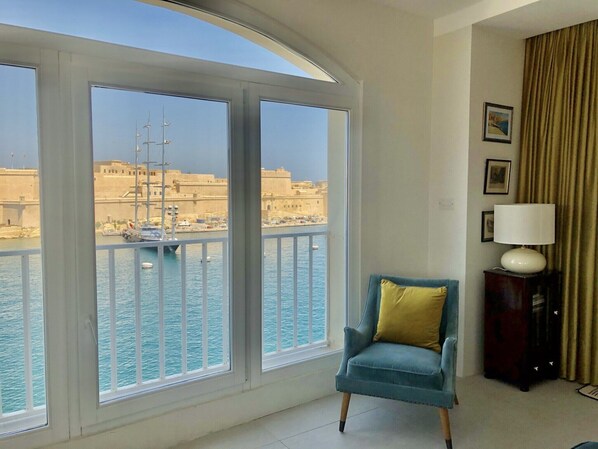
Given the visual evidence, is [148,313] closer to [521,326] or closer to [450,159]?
[450,159]

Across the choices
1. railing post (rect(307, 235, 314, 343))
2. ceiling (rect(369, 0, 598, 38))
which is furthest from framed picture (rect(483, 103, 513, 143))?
railing post (rect(307, 235, 314, 343))

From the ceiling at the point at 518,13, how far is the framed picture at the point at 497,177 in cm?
98

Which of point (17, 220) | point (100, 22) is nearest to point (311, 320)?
point (17, 220)

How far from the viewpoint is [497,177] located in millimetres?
3502

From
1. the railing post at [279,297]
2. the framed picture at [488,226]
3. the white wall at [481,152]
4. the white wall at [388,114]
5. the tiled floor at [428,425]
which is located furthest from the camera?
the framed picture at [488,226]

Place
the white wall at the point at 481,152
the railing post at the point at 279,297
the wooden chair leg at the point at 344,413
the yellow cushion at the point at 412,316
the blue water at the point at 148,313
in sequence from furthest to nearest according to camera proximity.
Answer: the white wall at the point at 481,152, the railing post at the point at 279,297, the yellow cushion at the point at 412,316, the wooden chair leg at the point at 344,413, the blue water at the point at 148,313

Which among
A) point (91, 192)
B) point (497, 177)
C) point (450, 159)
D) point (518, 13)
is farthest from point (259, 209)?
point (518, 13)

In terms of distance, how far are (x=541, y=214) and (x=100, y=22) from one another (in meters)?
2.97

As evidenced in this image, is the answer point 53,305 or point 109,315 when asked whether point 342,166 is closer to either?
point 109,315

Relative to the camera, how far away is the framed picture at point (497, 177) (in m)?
3.44

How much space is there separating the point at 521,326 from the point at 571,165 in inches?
49.4

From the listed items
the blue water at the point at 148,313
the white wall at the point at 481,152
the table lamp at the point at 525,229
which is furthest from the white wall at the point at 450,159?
the blue water at the point at 148,313

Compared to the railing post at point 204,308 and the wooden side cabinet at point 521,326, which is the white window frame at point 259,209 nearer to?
the railing post at point 204,308

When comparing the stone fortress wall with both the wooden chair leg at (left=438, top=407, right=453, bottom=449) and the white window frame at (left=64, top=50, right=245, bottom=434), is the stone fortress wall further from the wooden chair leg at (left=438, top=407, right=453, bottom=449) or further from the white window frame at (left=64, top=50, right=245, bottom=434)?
the wooden chair leg at (left=438, top=407, right=453, bottom=449)
